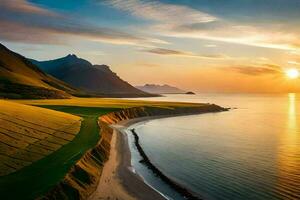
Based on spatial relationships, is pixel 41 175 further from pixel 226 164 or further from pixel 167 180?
pixel 226 164

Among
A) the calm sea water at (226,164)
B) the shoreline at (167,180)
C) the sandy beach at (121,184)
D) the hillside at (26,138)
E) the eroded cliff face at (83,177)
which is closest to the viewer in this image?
the eroded cliff face at (83,177)

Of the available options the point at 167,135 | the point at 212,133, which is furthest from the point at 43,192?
the point at 212,133

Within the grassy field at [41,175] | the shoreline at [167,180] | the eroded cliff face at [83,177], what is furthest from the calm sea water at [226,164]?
the grassy field at [41,175]

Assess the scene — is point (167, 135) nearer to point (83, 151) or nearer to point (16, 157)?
point (83, 151)

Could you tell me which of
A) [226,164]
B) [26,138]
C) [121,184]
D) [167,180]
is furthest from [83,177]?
[226,164]

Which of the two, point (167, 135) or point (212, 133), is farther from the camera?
point (212, 133)

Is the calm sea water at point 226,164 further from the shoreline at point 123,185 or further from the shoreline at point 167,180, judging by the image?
the shoreline at point 123,185

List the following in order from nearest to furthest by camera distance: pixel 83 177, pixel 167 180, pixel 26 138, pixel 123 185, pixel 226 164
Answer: pixel 83 177
pixel 123 185
pixel 167 180
pixel 26 138
pixel 226 164

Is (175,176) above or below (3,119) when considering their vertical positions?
below
